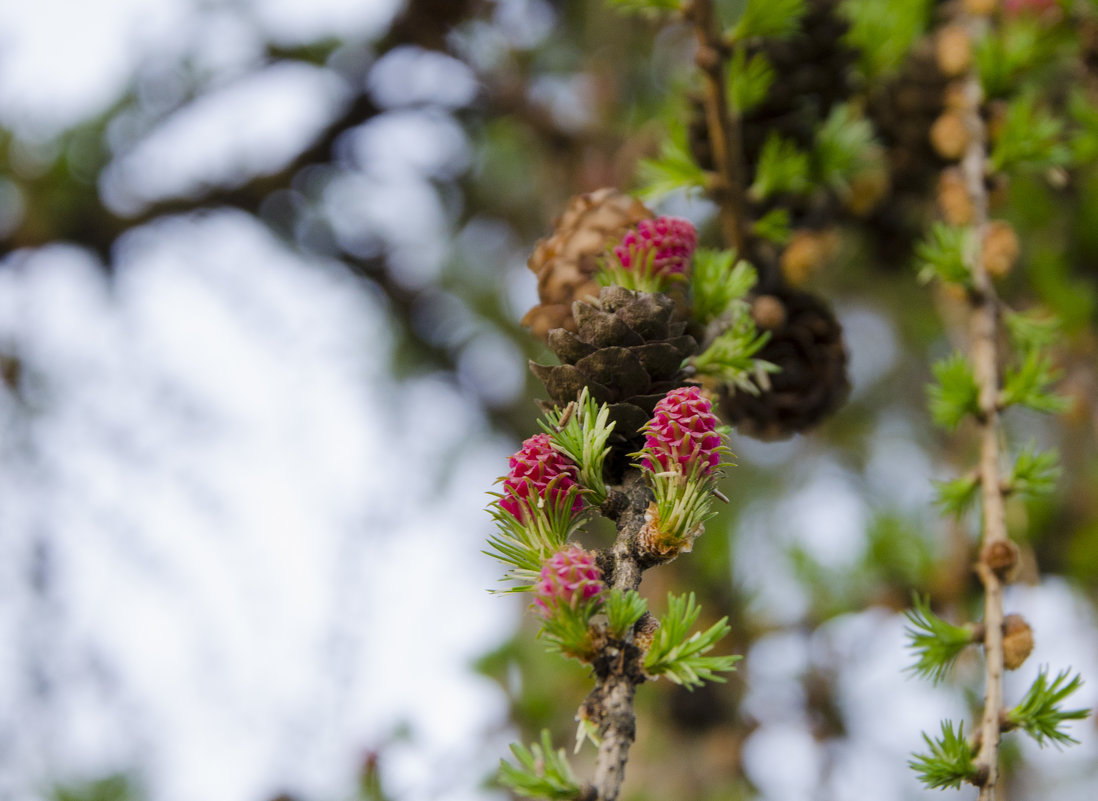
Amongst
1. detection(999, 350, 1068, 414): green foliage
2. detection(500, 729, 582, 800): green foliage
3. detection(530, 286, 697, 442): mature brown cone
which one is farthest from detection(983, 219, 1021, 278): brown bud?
detection(500, 729, 582, 800): green foliage

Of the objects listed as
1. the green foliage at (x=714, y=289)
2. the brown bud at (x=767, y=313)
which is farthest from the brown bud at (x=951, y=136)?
the green foliage at (x=714, y=289)

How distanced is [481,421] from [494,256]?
62cm

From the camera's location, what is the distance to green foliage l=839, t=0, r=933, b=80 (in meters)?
0.94

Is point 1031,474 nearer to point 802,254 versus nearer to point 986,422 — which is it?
point 986,422

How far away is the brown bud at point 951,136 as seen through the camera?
3.19 ft

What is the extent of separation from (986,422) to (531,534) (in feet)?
1.59

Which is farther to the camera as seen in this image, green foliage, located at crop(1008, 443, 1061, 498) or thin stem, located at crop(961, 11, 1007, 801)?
green foliage, located at crop(1008, 443, 1061, 498)

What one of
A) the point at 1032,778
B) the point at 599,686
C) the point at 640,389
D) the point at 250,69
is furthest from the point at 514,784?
the point at 1032,778

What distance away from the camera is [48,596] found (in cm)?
159

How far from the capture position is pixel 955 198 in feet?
3.13

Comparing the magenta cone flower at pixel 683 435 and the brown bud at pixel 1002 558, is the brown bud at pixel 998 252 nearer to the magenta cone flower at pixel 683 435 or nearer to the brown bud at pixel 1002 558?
→ the brown bud at pixel 1002 558

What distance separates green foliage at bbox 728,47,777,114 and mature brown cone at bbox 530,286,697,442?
34cm

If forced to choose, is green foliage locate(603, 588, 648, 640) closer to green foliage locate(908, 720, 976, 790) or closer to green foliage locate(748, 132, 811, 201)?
green foliage locate(908, 720, 976, 790)

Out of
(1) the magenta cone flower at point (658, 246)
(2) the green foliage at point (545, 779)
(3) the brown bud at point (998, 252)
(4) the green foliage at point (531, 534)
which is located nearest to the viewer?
(2) the green foliage at point (545, 779)
